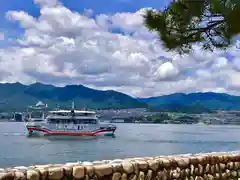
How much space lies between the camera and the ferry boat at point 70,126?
5797 centimetres

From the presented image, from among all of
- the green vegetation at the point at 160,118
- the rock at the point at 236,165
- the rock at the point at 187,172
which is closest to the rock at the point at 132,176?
the rock at the point at 187,172

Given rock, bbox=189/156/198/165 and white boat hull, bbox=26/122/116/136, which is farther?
white boat hull, bbox=26/122/116/136

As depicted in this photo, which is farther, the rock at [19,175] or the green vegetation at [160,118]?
the green vegetation at [160,118]

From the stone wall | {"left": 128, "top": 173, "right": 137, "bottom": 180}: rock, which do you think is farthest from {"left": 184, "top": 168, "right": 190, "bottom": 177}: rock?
{"left": 128, "top": 173, "right": 137, "bottom": 180}: rock

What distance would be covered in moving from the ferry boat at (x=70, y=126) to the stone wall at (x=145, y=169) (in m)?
51.5

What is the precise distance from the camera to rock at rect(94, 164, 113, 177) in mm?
5021

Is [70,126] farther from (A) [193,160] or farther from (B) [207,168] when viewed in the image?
(A) [193,160]

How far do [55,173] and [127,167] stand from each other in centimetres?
99

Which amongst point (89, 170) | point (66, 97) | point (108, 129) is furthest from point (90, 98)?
point (89, 170)

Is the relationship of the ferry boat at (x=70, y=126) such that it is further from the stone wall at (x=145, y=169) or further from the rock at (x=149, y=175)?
the rock at (x=149, y=175)

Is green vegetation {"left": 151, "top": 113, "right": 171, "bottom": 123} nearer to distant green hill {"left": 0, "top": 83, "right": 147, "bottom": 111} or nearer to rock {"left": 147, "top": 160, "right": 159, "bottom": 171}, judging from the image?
distant green hill {"left": 0, "top": 83, "right": 147, "bottom": 111}

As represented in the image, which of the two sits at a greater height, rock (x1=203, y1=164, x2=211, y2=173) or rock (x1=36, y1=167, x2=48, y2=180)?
rock (x1=36, y1=167, x2=48, y2=180)

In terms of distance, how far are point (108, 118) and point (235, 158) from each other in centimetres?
8589

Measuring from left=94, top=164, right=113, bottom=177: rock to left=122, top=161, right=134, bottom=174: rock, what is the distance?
0.21m
